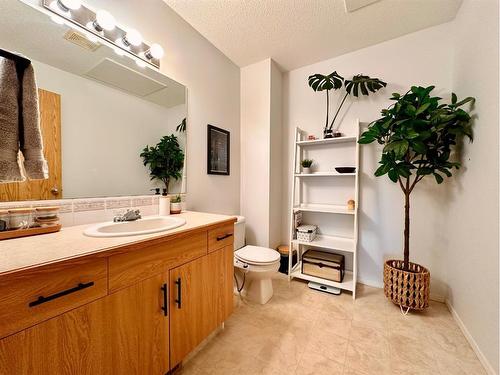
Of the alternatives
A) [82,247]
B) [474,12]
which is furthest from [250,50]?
[82,247]

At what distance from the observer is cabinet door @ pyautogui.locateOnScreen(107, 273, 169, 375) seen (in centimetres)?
80

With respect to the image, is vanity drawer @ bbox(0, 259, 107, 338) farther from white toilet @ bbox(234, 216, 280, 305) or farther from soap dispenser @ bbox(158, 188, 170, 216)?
white toilet @ bbox(234, 216, 280, 305)

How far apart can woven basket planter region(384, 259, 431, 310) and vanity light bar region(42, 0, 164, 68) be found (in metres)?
2.51

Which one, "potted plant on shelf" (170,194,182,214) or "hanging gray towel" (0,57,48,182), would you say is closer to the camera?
"hanging gray towel" (0,57,48,182)

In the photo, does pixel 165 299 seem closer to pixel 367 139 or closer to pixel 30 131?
pixel 30 131

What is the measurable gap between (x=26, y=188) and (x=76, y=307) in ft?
2.33

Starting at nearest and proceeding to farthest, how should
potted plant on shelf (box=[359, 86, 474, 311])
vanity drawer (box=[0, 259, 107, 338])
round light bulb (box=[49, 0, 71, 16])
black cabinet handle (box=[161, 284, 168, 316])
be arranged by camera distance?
vanity drawer (box=[0, 259, 107, 338]), black cabinet handle (box=[161, 284, 168, 316]), round light bulb (box=[49, 0, 71, 16]), potted plant on shelf (box=[359, 86, 474, 311])

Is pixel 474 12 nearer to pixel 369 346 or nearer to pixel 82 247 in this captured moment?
pixel 369 346

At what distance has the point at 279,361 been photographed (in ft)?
3.95

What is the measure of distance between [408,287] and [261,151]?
1794 mm

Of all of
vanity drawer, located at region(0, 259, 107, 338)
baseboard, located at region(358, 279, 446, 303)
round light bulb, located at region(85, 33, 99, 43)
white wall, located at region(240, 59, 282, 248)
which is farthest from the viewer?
white wall, located at region(240, 59, 282, 248)

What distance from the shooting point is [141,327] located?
0.88 m

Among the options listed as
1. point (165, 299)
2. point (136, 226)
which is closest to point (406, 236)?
point (165, 299)

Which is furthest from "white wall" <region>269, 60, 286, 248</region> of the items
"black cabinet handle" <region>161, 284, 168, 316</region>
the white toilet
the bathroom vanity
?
"black cabinet handle" <region>161, 284, 168, 316</region>
